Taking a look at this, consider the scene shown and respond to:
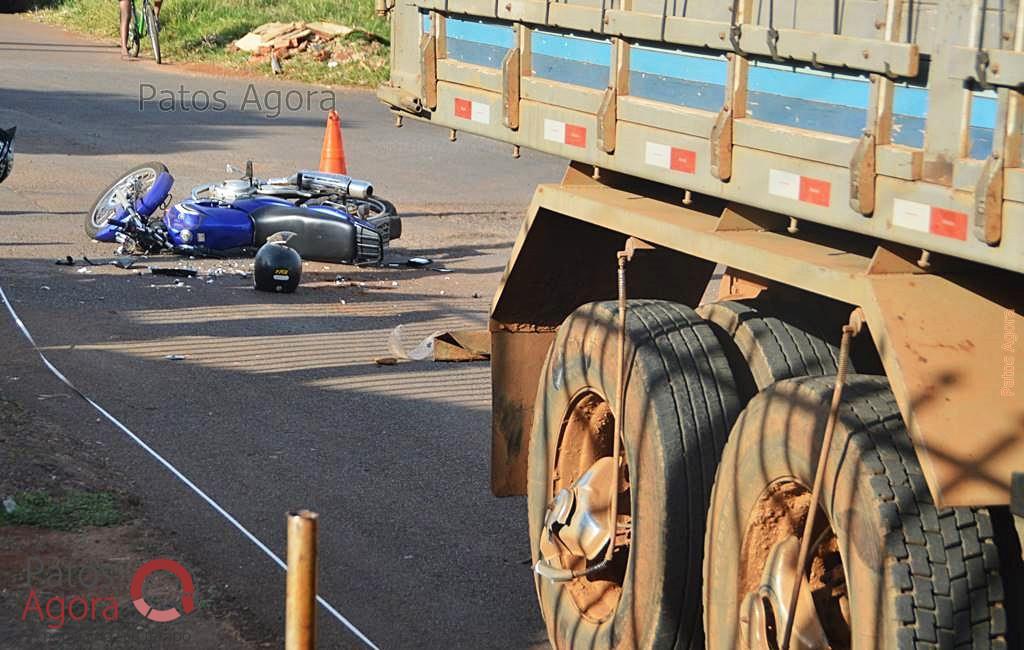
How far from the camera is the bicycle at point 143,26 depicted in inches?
1228

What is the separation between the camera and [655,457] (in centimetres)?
473

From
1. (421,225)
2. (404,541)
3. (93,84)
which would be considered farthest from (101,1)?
(404,541)

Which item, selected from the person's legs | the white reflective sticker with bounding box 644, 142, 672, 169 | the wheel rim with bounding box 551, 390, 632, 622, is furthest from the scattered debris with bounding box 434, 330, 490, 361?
the person's legs

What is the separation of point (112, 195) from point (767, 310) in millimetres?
10023

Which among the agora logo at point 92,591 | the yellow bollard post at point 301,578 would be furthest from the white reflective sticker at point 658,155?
the agora logo at point 92,591

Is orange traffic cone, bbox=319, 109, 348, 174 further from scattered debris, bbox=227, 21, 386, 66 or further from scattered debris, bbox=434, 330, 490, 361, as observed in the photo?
scattered debris, bbox=227, 21, 386, 66

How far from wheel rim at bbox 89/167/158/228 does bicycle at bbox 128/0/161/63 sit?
696 inches

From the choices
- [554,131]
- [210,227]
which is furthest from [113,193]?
[554,131]

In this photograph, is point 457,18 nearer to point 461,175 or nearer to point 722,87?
point 722,87

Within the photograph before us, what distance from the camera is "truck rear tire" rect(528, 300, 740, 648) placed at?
4.71 meters

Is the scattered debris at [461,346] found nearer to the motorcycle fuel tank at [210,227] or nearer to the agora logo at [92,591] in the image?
the agora logo at [92,591]

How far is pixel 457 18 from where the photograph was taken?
620 cm

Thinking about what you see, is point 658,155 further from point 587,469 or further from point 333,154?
point 333,154

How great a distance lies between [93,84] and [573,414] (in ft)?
75.6
